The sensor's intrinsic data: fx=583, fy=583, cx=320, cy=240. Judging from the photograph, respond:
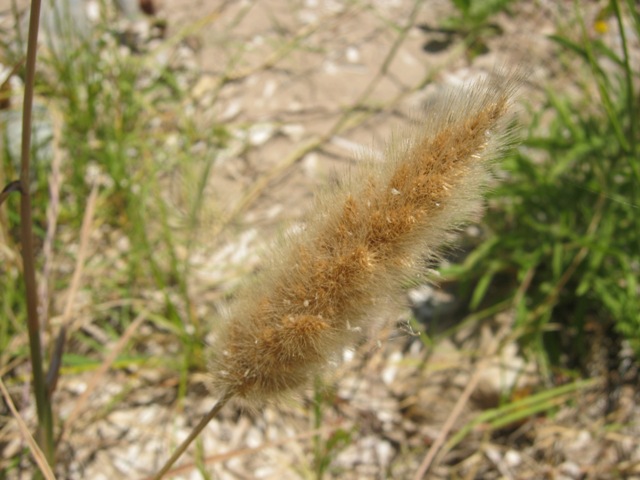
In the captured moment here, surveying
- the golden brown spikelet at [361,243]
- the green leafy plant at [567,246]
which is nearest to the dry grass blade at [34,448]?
the golden brown spikelet at [361,243]

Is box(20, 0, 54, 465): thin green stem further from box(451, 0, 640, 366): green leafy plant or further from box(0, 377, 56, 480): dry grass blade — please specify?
box(451, 0, 640, 366): green leafy plant

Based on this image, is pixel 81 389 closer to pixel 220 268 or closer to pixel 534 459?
pixel 220 268

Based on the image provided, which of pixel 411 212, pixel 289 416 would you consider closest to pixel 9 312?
pixel 289 416

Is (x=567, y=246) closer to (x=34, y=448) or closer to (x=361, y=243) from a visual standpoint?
(x=361, y=243)

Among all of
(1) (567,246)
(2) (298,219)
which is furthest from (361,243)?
(1) (567,246)

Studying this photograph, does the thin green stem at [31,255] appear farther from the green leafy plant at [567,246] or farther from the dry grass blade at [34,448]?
the green leafy plant at [567,246]

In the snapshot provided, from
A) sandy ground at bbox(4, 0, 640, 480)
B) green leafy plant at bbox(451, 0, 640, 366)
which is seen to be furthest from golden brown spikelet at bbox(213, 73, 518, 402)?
green leafy plant at bbox(451, 0, 640, 366)

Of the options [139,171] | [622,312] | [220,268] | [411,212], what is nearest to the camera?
[411,212]
